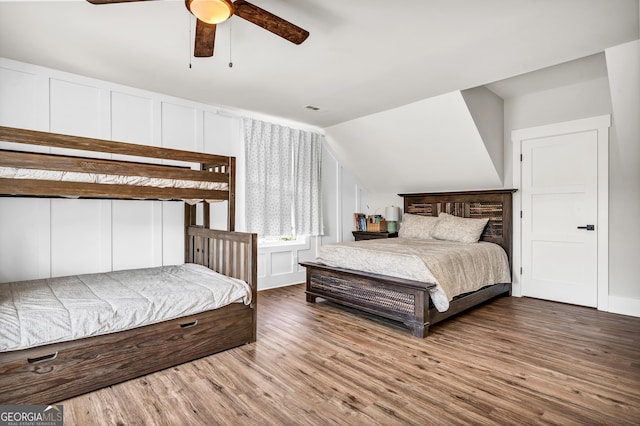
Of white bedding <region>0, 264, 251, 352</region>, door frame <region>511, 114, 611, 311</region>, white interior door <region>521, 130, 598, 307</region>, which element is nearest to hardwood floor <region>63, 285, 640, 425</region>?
white bedding <region>0, 264, 251, 352</region>

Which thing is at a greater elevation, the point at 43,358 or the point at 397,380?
the point at 43,358

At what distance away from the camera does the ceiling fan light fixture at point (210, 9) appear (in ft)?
5.55

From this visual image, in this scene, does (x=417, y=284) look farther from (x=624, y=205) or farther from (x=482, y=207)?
(x=624, y=205)

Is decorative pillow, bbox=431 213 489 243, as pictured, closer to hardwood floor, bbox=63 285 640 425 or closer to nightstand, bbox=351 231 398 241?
nightstand, bbox=351 231 398 241

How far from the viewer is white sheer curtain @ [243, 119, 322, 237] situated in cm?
456

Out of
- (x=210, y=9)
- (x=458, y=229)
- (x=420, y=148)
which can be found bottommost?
(x=458, y=229)

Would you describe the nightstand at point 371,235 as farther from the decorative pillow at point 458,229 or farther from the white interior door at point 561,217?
the white interior door at point 561,217

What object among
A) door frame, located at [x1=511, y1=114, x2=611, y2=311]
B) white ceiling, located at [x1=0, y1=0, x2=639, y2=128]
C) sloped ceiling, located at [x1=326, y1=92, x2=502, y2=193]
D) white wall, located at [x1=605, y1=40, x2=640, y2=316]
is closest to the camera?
white ceiling, located at [x1=0, y1=0, x2=639, y2=128]

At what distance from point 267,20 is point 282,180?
3040 millimetres

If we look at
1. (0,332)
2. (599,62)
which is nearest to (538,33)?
(599,62)

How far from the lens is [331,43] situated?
265 cm

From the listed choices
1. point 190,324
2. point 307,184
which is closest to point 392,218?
point 307,184

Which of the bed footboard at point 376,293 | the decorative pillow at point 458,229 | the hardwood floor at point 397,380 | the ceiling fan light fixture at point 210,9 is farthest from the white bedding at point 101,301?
the decorative pillow at point 458,229

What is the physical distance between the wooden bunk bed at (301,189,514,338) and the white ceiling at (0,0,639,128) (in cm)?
175
